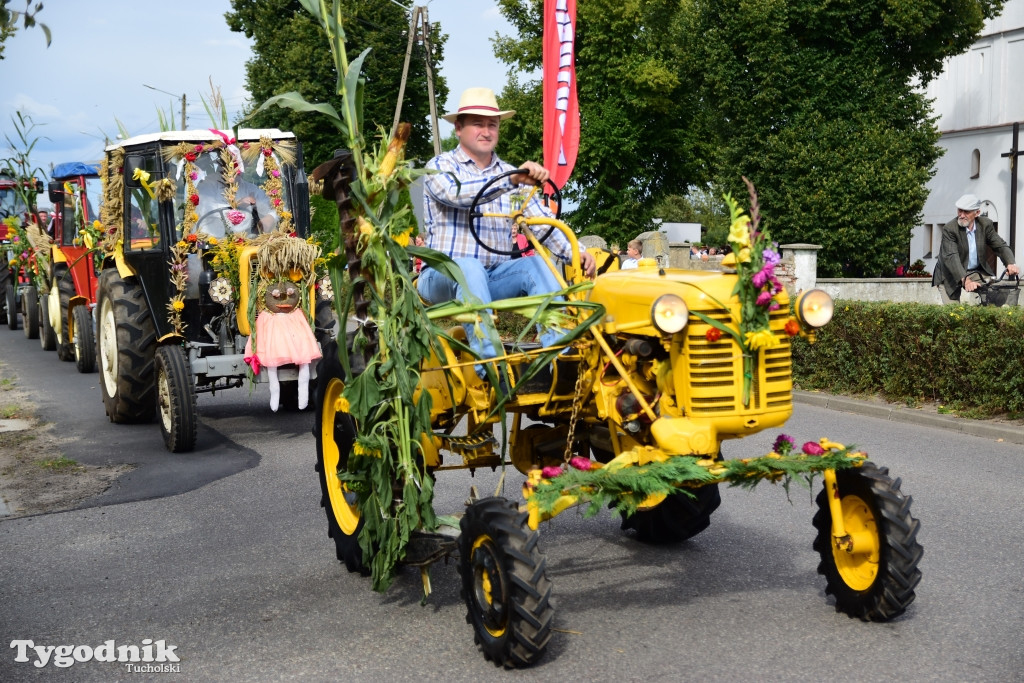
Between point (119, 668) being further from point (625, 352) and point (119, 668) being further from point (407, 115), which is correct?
point (407, 115)

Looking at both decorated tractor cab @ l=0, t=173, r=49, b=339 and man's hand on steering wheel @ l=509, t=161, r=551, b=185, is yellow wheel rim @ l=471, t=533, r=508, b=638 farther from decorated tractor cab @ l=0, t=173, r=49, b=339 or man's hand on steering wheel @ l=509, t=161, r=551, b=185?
decorated tractor cab @ l=0, t=173, r=49, b=339

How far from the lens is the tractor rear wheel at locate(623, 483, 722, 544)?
6090mm

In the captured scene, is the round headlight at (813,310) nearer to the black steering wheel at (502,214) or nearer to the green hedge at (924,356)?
the black steering wheel at (502,214)

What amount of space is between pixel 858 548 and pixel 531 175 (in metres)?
2.32

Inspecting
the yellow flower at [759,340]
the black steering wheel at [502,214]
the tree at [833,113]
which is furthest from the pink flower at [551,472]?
the tree at [833,113]

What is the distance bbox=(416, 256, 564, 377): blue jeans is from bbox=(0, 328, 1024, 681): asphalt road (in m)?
1.25

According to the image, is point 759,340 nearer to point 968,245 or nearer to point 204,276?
point 204,276

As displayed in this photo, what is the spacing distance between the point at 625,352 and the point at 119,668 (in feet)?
8.21

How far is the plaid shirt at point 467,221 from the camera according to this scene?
6070 millimetres

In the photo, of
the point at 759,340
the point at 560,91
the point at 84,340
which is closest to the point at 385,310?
the point at 759,340

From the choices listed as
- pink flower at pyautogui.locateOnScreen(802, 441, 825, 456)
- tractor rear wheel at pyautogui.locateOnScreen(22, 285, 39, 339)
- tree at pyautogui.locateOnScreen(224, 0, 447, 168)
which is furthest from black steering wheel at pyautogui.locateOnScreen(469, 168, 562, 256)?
tree at pyautogui.locateOnScreen(224, 0, 447, 168)

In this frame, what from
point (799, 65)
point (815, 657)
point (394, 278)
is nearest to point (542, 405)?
point (394, 278)

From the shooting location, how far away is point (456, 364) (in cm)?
526

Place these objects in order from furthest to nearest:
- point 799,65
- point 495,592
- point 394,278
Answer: point 799,65
point 394,278
point 495,592
